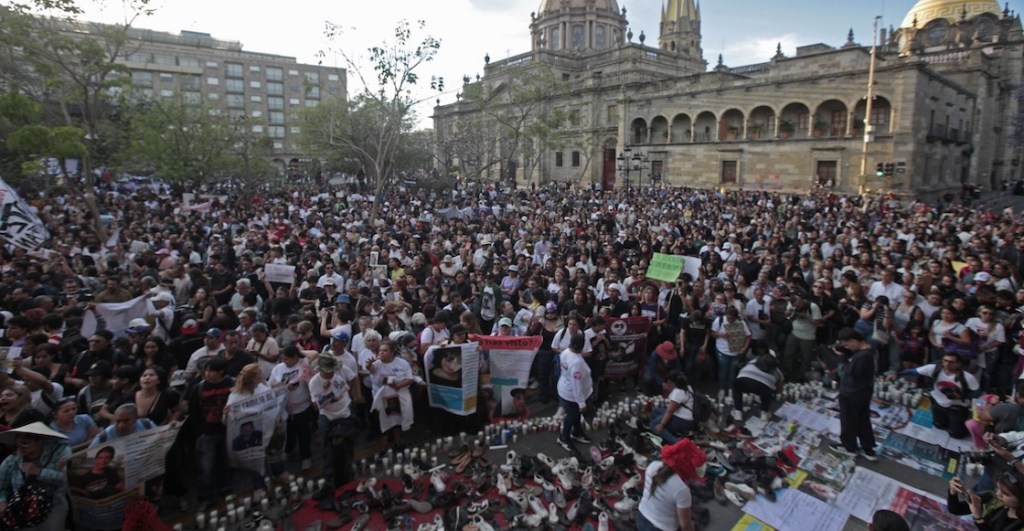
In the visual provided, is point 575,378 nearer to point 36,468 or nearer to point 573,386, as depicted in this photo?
point 573,386

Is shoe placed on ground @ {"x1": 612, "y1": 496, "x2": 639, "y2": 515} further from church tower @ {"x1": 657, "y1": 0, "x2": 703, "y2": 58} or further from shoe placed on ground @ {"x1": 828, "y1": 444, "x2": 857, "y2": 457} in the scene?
church tower @ {"x1": 657, "y1": 0, "x2": 703, "y2": 58}

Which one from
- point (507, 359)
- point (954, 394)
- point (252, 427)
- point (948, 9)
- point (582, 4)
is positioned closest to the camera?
point (252, 427)

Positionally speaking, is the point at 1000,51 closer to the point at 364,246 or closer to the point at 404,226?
the point at 404,226

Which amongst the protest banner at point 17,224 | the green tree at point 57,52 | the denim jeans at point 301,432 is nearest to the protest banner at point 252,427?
the denim jeans at point 301,432

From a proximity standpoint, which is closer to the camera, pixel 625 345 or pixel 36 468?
pixel 36 468

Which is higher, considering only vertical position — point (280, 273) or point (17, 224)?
point (17, 224)

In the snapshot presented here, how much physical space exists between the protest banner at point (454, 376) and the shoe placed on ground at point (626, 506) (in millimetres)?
Answer: 2207

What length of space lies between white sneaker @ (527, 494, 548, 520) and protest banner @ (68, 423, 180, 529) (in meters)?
3.54

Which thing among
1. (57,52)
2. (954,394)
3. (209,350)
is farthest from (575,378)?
(57,52)

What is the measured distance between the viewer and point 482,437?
267 inches

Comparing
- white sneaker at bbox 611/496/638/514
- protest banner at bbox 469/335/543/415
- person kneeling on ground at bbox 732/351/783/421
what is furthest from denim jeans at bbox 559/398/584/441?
person kneeling on ground at bbox 732/351/783/421

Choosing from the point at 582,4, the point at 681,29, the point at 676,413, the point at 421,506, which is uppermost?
the point at 582,4

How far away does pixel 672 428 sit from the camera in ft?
21.0

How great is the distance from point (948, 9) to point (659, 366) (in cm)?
5316
